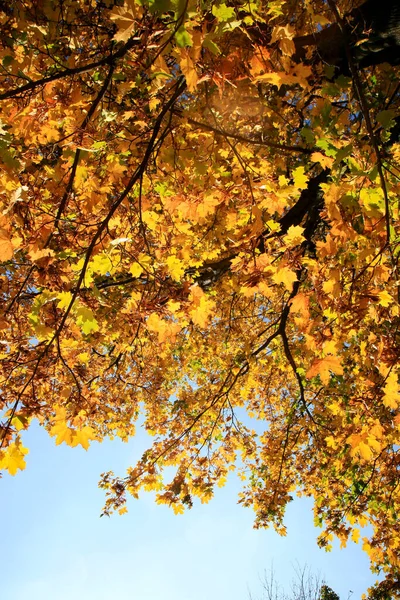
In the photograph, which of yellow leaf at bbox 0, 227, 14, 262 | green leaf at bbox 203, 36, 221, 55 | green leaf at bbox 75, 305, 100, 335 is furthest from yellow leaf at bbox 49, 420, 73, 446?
green leaf at bbox 203, 36, 221, 55

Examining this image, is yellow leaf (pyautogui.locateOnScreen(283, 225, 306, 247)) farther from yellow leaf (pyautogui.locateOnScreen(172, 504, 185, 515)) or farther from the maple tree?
yellow leaf (pyautogui.locateOnScreen(172, 504, 185, 515))

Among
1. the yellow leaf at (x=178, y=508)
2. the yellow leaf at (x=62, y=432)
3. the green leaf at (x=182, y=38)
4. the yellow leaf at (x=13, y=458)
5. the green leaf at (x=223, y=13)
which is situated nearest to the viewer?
the green leaf at (x=182, y=38)

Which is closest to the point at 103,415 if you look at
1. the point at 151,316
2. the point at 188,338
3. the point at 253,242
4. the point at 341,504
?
the point at 188,338

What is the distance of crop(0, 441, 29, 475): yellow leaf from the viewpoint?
217cm

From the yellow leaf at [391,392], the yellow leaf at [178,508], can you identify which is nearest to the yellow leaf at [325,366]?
the yellow leaf at [391,392]

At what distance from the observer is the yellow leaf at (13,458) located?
2.17m

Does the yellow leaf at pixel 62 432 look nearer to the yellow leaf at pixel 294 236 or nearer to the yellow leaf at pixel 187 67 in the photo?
the yellow leaf at pixel 294 236

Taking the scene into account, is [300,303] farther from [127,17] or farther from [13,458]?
[13,458]

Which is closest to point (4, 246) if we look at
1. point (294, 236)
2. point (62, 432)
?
point (62, 432)

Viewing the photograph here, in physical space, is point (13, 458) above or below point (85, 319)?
below

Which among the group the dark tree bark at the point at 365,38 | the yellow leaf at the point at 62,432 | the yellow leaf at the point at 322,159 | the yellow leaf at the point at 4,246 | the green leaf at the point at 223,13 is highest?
the dark tree bark at the point at 365,38

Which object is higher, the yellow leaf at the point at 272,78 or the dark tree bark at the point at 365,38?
the dark tree bark at the point at 365,38

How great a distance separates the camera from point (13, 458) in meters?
2.20

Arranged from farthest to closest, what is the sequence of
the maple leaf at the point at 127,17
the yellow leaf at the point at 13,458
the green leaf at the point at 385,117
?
the yellow leaf at the point at 13,458 < the green leaf at the point at 385,117 < the maple leaf at the point at 127,17
